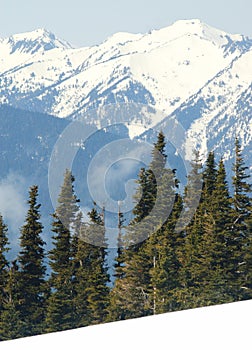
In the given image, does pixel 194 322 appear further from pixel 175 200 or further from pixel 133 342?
pixel 175 200

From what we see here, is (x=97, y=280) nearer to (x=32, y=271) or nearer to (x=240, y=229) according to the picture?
(x=32, y=271)

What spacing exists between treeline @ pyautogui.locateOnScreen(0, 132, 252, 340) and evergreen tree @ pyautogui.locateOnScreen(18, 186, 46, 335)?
6 centimetres

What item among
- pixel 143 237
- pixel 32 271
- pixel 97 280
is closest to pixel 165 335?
pixel 143 237

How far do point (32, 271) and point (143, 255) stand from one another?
7.00 meters

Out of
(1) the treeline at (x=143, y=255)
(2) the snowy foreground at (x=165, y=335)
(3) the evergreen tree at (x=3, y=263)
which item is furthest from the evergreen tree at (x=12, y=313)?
(2) the snowy foreground at (x=165, y=335)

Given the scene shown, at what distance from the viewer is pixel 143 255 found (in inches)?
1845

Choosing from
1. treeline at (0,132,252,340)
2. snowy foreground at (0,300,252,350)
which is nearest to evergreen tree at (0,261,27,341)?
treeline at (0,132,252,340)

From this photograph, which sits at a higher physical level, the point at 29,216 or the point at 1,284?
the point at 29,216

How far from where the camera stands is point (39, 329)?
4744 centimetres

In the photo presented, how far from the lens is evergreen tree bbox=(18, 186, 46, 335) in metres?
48.4

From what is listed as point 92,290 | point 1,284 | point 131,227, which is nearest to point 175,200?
point 131,227

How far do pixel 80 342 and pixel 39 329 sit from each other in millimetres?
38807

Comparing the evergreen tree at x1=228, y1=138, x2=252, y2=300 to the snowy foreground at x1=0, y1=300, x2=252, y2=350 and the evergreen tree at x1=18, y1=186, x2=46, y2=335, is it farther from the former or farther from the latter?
the snowy foreground at x1=0, y1=300, x2=252, y2=350

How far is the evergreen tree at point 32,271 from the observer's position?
48375 mm
